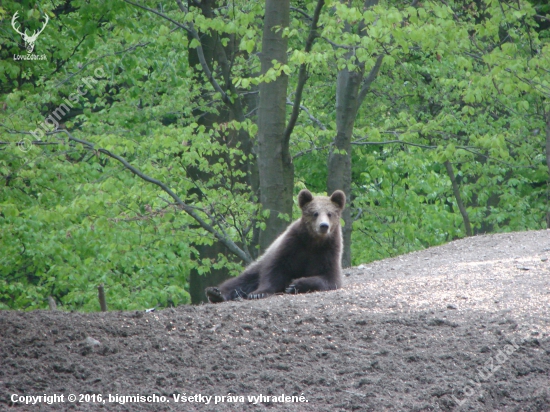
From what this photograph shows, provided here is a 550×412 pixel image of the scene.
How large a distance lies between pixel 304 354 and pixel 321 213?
3.87 m

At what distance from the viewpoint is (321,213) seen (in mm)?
8555

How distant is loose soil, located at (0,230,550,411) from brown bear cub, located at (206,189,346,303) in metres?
1.67

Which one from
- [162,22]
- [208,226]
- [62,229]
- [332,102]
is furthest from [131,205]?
[332,102]

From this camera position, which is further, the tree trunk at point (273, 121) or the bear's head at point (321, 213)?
the tree trunk at point (273, 121)

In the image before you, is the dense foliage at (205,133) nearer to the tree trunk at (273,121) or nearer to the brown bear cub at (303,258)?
the tree trunk at (273,121)

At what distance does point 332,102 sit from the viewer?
20.0m

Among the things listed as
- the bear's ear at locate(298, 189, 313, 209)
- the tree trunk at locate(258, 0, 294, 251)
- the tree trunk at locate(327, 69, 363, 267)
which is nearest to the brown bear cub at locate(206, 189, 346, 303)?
the bear's ear at locate(298, 189, 313, 209)

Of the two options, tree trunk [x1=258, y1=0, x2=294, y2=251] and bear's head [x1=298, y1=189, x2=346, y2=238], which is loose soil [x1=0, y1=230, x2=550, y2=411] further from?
tree trunk [x1=258, y1=0, x2=294, y2=251]

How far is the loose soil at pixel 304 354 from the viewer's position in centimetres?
418

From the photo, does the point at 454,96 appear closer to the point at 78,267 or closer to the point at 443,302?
the point at 78,267

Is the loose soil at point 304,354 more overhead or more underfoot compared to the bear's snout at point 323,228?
more underfoot

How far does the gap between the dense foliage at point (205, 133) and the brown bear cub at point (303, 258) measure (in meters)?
1.96

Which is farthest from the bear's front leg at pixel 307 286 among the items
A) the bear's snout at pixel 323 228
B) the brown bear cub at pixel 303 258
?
the bear's snout at pixel 323 228

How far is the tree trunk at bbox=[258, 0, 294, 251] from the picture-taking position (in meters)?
10.3
